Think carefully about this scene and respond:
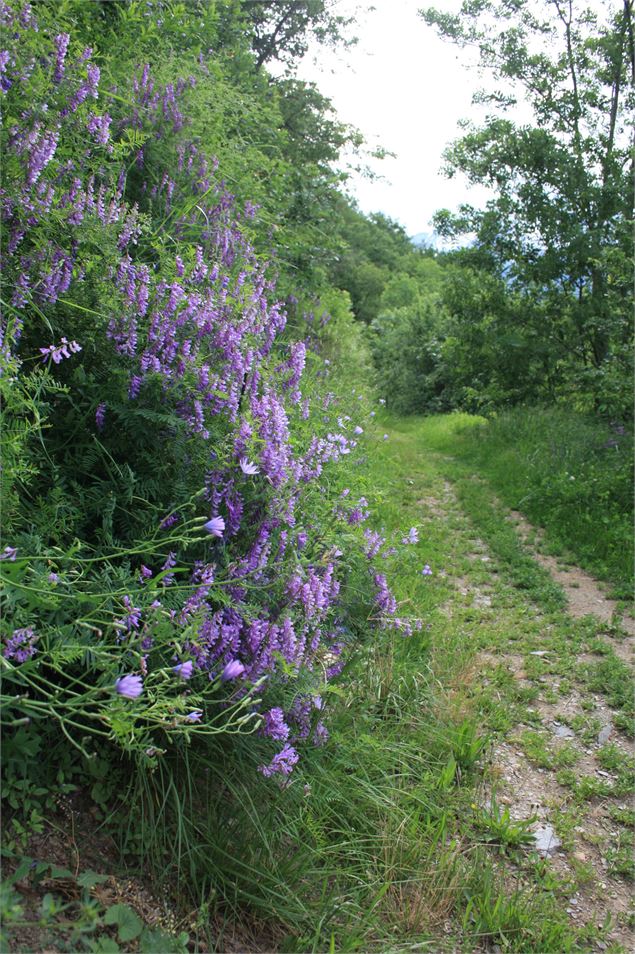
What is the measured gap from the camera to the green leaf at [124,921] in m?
1.75

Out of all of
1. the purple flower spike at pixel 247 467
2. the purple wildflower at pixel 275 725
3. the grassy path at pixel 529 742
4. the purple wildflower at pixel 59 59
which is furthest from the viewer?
the purple wildflower at pixel 59 59

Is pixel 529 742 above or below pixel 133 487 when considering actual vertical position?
below

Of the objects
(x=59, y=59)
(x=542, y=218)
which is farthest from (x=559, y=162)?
(x=59, y=59)

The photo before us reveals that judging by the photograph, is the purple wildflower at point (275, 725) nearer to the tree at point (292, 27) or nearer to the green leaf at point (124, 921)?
the green leaf at point (124, 921)

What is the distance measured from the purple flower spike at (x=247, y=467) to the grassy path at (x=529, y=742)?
1694mm

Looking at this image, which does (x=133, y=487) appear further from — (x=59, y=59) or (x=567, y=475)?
(x=567, y=475)

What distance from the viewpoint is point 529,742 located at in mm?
3617

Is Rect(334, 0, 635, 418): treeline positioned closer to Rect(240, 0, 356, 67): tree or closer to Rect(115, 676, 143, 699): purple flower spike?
Rect(240, 0, 356, 67): tree

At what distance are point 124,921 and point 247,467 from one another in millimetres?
1380

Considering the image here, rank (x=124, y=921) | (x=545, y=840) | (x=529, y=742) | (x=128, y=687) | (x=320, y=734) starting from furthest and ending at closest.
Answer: (x=529, y=742) < (x=545, y=840) < (x=320, y=734) < (x=124, y=921) < (x=128, y=687)

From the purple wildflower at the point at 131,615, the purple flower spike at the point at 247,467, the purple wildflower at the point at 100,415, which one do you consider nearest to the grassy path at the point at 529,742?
the purple wildflower at the point at 131,615

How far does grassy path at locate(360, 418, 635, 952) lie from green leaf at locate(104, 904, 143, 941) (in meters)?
1.19

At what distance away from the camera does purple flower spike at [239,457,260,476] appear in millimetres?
2441

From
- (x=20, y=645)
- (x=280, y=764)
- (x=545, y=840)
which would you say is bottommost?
(x=545, y=840)
